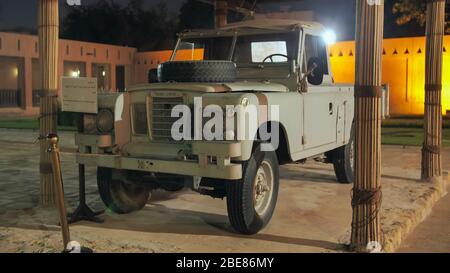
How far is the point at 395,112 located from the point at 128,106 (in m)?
17.4

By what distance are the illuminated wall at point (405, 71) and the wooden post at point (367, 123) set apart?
16.4 metres

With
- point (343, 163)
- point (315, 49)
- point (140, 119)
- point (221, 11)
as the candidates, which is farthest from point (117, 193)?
point (221, 11)

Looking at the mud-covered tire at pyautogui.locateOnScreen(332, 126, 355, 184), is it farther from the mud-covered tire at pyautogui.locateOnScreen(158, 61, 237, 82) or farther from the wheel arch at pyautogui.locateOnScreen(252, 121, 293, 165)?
the mud-covered tire at pyautogui.locateOnScreen(158, 61, 237, 82)

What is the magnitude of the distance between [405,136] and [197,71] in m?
10.7

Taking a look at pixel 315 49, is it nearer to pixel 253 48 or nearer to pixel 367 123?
pixel 253 48

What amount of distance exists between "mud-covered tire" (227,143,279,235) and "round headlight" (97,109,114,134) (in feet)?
4.73

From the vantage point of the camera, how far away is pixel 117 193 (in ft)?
20.2

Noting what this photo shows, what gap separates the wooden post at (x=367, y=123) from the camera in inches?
184

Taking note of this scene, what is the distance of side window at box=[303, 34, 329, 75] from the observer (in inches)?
273

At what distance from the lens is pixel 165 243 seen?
5.02 m

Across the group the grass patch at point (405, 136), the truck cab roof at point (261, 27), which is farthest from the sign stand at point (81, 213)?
the grass patch at point (405, 136)

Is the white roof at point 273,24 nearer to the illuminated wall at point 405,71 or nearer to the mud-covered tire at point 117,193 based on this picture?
the mud-covered tire at point 117,193
